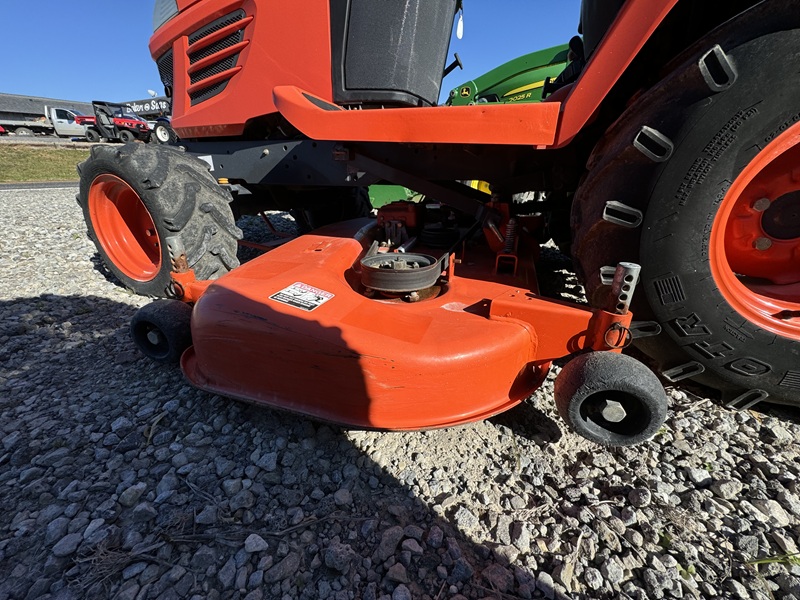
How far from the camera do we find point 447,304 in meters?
1.54

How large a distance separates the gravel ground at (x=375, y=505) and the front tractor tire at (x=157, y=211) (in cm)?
85

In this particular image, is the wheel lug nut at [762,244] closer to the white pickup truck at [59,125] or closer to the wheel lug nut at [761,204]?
the wheel lug nut at [761,204]

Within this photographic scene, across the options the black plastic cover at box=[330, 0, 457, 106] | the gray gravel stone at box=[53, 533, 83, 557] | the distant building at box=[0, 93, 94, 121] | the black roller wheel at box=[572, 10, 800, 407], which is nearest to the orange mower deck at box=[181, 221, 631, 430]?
the black roller wheel at box=[572, 10, 800, 407]

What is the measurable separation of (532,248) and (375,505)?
1568 millimetres

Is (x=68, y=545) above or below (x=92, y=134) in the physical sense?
below

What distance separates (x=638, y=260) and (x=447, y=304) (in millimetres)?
671

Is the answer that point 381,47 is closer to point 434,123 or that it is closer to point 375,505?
point 434,123

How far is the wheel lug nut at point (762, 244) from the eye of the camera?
1483 mm

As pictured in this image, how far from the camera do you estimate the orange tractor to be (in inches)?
46.1

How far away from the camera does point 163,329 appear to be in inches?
67.7

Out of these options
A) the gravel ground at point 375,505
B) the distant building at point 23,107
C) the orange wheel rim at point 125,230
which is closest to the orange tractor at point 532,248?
the gravel ground at point 375,505

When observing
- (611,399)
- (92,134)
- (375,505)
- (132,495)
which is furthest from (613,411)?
(92,134)

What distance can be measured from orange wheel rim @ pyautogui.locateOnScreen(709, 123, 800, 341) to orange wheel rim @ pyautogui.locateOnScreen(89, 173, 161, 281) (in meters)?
3.01

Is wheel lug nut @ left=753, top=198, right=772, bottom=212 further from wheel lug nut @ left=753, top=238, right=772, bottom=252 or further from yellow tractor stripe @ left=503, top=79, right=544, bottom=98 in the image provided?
yellow tractor stripe @ left=503, top=79, right=544, bottom=98
